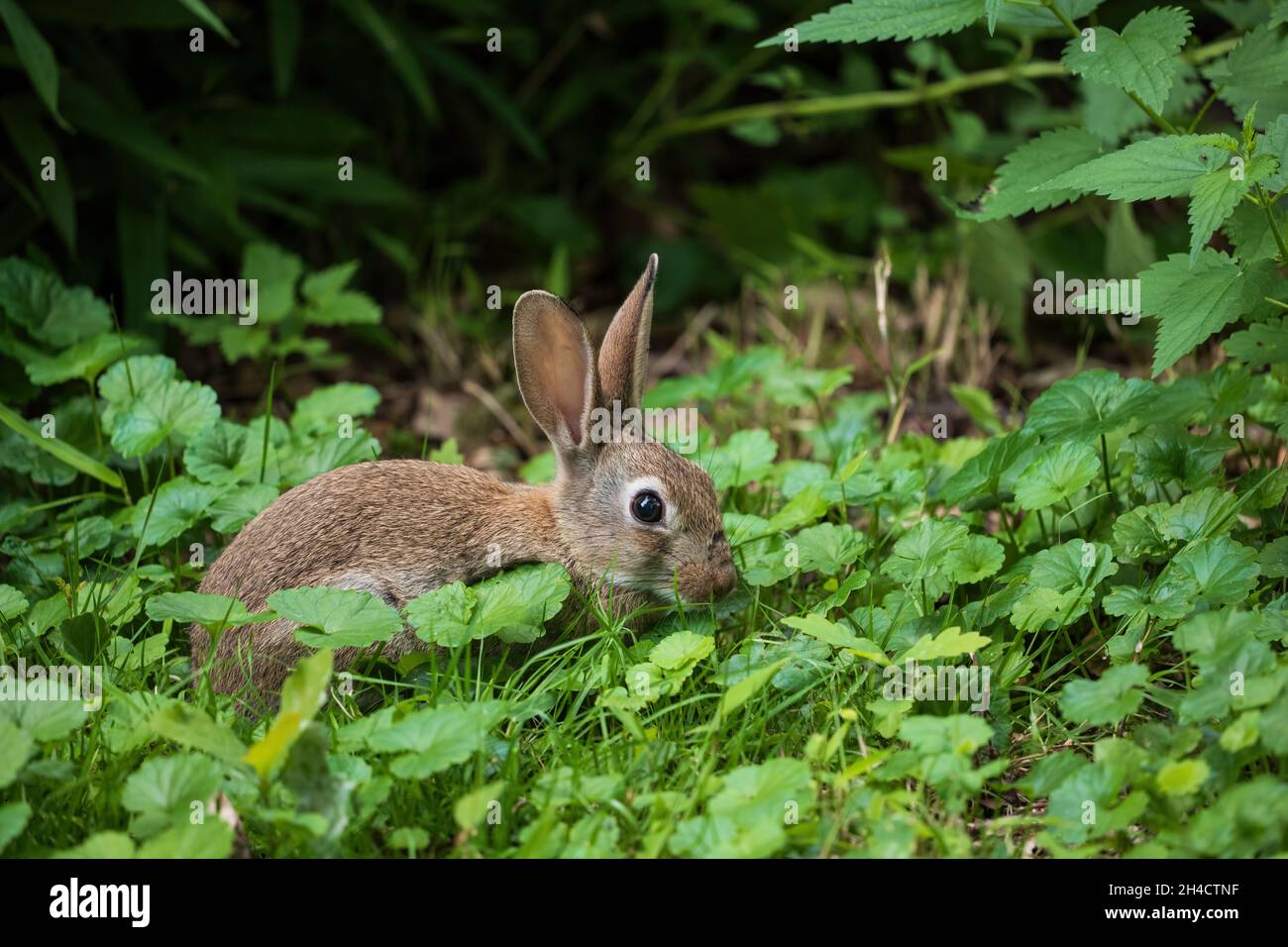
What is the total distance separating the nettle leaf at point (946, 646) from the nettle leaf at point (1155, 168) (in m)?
1.37

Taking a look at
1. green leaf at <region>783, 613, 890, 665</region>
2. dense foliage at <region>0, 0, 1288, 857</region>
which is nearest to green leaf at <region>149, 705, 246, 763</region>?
dense foliage at <region>0, 0, 1288, 857</region>

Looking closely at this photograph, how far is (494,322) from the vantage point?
7855 mm

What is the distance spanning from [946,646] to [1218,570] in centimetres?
94

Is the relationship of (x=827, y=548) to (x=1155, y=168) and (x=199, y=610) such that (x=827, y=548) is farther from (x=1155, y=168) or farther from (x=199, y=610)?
(x=199, y=610)

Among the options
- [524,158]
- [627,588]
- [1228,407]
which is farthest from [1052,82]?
[627,588]

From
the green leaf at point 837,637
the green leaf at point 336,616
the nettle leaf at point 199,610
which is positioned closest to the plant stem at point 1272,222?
the green leaf at point 837,637

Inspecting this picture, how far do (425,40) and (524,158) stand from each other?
4.64ft

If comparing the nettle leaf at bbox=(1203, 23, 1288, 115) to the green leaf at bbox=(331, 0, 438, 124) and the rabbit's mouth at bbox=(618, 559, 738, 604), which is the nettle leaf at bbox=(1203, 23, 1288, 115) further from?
the green leaf at bbox=(331, 0, 438, 124)

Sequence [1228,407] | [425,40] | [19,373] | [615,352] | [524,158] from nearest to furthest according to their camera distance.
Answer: [1228,407]
[615,352]
[19,373]
[425,40]
[524,158]

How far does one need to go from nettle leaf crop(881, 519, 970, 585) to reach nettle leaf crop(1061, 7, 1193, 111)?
1501 mm

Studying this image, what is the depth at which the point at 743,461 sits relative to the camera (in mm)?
5414

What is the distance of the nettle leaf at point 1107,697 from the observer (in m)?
3.58

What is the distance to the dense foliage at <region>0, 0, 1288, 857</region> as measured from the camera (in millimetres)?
3426
